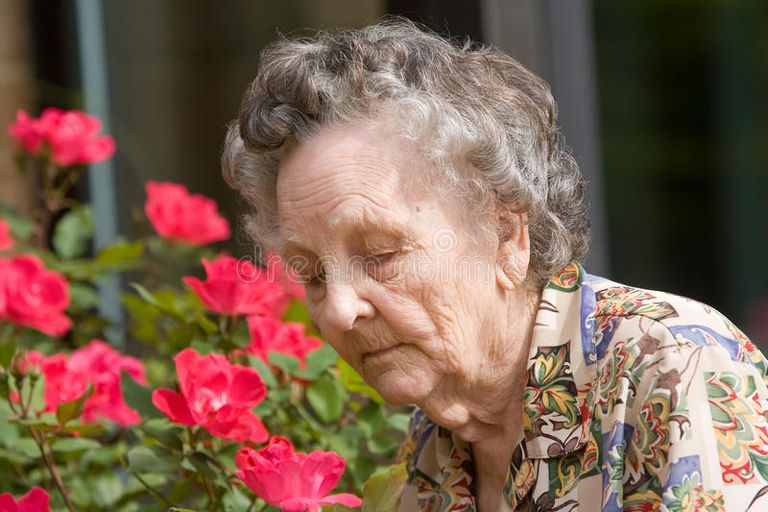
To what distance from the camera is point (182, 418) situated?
5.77ft

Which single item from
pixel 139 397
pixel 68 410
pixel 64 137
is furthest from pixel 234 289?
pixel 64 137

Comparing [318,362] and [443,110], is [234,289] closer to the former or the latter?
[318,362]

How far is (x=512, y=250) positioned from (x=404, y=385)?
0.26 meters

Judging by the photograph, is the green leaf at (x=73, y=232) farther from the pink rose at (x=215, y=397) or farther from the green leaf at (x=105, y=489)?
the pink rose at (x=215, y=397)

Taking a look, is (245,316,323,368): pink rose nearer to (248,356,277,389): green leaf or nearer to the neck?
(248,356,277,389): green leaf

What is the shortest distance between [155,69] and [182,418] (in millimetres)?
2563

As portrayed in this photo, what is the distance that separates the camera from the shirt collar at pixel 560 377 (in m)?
1.60

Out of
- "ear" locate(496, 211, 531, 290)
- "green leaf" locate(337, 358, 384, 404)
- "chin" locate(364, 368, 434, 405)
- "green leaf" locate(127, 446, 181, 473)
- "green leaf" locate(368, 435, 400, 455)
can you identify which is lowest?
"green leaf" locate(368, 435, 400, 455)

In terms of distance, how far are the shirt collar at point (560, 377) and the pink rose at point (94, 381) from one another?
801mm

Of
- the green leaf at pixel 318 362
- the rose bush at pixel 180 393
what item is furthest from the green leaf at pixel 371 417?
the green leaf at pixel 318 362

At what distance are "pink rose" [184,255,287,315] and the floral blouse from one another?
0.60 meters

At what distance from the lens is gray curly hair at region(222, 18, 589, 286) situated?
163 cm

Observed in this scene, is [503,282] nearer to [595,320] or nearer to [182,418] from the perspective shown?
[595,320]

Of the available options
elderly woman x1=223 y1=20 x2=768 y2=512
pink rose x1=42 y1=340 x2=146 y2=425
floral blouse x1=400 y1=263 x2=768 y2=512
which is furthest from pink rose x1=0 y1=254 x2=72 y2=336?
floral blouse x1=400 y1=263 x2=768 y2=512
